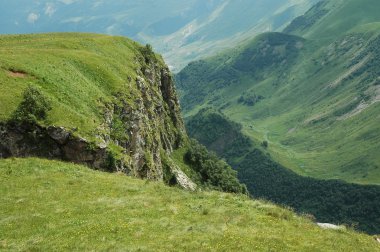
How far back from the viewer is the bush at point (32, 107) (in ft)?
195

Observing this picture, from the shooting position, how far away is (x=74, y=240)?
32.8 m

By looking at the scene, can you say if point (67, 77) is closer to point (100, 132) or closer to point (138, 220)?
point (100, 132)

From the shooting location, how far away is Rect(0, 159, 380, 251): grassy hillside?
32.5 meters

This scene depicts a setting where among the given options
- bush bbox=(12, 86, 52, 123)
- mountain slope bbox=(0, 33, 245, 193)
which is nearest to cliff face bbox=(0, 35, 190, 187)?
mountain slope bbox=(0, 33, 245, 193)

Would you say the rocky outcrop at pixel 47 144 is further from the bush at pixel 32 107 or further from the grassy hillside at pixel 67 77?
the grassy hillside at pixel 67 77

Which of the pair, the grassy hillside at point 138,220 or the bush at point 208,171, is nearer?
the grassy hillside at point 138,220

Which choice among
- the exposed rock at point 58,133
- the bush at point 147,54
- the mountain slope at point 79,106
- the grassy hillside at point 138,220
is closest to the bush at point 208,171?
the bush at point 147,54

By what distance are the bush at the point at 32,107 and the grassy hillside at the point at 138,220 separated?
474 inches

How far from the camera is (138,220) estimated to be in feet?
121

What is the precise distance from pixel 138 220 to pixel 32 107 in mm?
31321

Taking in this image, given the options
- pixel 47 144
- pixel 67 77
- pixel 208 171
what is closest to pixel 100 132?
pixel 47 144

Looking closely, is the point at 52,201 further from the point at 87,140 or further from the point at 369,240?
the point at 369,240

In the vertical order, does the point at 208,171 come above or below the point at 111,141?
below

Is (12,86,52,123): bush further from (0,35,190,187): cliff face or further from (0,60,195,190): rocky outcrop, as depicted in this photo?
(0,60,195,190): rocky outcrop
